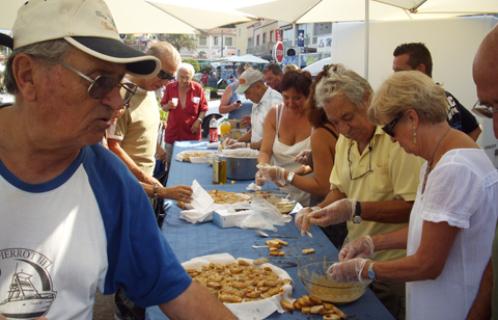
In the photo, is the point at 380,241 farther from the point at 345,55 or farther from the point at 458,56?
the point at 345,55

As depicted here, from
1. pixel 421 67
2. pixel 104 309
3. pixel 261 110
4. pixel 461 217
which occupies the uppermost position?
pixel 421 67

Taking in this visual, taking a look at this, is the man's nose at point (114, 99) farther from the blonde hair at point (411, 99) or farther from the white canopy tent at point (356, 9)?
the white canopy tent at point (356, 9)

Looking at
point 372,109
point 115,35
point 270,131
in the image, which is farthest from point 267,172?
point 115,35

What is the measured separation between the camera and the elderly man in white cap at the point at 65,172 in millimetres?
1110

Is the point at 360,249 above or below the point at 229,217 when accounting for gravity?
above

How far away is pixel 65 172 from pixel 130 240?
0.84 ft

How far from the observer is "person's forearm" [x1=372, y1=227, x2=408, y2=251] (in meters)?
2.04

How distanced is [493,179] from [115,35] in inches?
51.9

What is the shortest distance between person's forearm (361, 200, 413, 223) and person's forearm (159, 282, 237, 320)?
1.09 meters

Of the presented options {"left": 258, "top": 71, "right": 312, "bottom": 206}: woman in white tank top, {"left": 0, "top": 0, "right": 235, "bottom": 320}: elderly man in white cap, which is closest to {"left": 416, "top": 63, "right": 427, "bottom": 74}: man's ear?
{"left": 258, "top": 71, "right": 312, "bottom": 206}: woman in white tank top

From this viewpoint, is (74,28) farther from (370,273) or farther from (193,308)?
(370,273)

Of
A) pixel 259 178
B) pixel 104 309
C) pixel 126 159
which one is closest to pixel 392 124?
pixel 259 178

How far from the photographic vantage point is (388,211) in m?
2.17

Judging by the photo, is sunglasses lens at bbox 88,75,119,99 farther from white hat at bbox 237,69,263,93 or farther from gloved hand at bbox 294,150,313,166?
white hat at bbox 237,69,263,93
